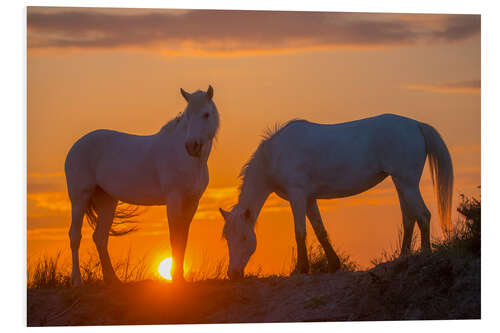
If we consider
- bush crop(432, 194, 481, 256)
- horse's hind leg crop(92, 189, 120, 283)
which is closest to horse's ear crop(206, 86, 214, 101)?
horse's hind leg crop(92, 189, 120, 283)

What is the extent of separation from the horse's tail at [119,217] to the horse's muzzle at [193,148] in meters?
1.72

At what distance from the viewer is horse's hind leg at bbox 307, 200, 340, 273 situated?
9195 mm

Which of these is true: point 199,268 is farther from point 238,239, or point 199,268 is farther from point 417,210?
point 417,210

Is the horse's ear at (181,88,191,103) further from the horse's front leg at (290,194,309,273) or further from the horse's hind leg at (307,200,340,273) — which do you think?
the horse's hind leg at (307,200,340,273)

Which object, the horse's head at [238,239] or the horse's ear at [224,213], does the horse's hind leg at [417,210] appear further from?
the horse's ear at [224,213]

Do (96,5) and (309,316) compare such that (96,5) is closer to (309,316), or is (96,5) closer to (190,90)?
(190,90)

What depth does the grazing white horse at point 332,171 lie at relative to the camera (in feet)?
29.6

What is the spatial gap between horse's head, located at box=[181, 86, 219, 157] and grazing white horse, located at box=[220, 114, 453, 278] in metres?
1.27

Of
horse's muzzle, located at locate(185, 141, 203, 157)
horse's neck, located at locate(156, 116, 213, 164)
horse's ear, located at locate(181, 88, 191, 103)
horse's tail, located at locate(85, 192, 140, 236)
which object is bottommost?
horse's tail, located at locate(85, 192, 140, 236)

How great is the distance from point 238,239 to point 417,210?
2027 millimetres

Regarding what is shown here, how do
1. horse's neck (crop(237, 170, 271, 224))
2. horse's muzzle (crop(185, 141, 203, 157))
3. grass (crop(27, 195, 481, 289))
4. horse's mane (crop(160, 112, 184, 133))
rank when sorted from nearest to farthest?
horse's muzzle (crop(185, 141, 203, 157)), grass (crop(27, 195, 481, 289)), horse's mane (crop(160, 112, 184, 133)), horse's neck (crop(237, 170, 271, 224))

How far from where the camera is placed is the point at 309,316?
7707 mm

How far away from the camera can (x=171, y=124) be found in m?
8.74
